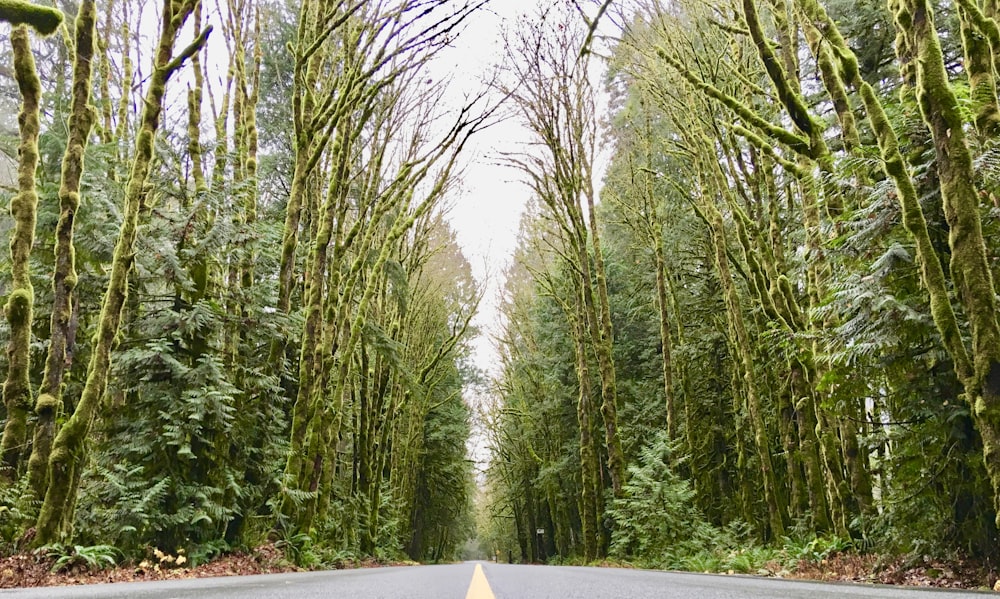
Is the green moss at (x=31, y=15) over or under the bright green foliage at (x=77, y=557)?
over

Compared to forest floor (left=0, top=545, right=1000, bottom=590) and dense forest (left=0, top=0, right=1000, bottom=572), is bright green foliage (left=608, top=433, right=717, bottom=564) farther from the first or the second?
Result: forest floor (left=0, top=545, right=1000, bottom=590)

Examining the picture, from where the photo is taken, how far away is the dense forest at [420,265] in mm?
5090

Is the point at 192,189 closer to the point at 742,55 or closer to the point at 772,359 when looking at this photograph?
the point at 742,55

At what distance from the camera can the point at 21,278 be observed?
6.00 meters

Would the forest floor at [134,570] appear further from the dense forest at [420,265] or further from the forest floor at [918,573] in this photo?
the forest floor at [918,573]

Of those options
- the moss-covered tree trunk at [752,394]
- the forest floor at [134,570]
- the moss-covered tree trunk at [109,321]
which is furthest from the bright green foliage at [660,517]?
the moss-covered tree trunk at [109,321]

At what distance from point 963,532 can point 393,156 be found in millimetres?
14610

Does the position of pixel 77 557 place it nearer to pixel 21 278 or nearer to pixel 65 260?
pixel 21 278

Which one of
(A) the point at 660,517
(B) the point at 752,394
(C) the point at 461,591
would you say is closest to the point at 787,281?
(B) the point at 752,394

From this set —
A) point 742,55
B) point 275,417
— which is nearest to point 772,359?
point 742,55

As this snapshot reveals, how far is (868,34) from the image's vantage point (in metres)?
11.4

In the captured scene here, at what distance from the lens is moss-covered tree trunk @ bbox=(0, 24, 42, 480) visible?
584 cm

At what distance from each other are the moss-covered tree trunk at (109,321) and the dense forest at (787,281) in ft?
16.8

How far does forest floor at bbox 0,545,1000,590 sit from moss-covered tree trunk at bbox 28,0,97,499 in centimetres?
103
